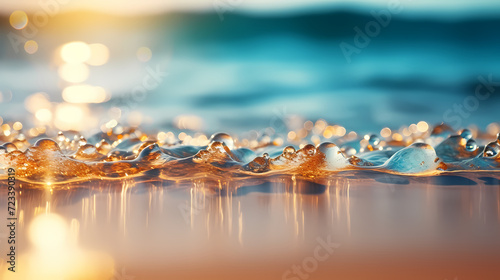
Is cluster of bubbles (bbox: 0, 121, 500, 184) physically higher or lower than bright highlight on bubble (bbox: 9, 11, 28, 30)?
lower

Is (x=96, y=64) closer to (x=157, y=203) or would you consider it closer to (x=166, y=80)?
(x=166, y=80)

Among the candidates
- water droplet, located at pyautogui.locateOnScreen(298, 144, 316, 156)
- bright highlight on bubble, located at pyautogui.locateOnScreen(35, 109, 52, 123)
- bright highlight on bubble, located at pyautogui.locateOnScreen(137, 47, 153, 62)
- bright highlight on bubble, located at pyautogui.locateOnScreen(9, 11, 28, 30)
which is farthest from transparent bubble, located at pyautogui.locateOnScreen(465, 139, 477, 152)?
bright highlight on bubble, located at pyautogui.locateOnScreen(9, 11, 28, 30)

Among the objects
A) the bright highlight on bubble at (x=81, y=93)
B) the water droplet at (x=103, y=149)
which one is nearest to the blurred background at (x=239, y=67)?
the bright highlight on bubble at (x=81, y=93)

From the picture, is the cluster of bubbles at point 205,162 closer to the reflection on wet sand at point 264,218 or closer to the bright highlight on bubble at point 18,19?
the reflection on wet sand at point 264,218

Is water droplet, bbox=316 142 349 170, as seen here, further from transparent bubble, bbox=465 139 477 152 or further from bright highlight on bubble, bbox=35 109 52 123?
bright highlight on bubble, bbox=35 109 52 123

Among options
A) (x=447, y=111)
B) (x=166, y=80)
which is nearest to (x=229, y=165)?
(x=166, y=80)

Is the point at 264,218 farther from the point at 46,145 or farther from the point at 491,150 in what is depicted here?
the point at 491,150

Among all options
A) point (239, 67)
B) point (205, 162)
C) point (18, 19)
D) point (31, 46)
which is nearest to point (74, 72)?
point (31, 46)
